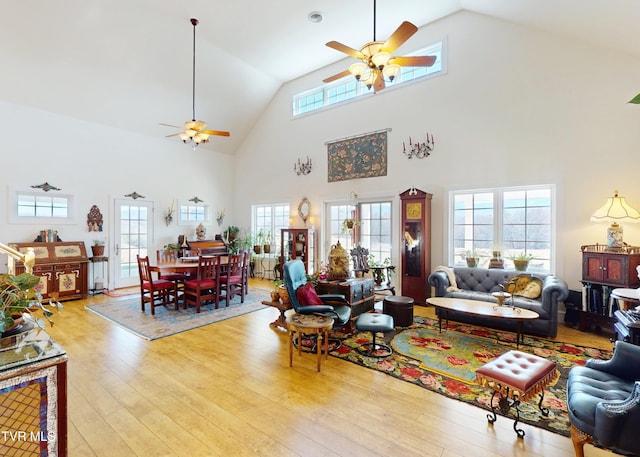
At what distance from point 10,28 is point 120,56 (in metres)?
1.46

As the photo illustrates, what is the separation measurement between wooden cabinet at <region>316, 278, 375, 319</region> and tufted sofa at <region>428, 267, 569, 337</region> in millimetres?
Result: 1233

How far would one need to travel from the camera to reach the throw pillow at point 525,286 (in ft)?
14.0

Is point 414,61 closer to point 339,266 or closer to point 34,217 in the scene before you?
point 339,266

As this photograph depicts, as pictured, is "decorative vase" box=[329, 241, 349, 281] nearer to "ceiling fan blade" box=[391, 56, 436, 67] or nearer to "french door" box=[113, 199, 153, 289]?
"ceiling fan blade" box=[391, 56, 436, 67]

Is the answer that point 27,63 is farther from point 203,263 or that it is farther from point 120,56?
point 203,263

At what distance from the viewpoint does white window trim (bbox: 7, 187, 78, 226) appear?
574 cm

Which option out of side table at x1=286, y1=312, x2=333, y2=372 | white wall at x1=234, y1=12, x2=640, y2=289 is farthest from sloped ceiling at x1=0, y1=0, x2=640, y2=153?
side table at x1=286, y1=312, x2=333, y2=372

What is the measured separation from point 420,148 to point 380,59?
309 cm

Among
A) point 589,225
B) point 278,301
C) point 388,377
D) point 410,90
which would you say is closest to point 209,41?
point 410,90

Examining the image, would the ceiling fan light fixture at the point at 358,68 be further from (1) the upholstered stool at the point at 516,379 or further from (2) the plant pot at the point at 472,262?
(2) the plant pot at the point at 472,262

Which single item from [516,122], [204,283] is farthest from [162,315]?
[516,122]

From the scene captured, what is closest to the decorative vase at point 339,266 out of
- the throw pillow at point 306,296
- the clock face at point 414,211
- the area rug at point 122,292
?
the throw pillow at point 306,296

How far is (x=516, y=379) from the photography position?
2.13m

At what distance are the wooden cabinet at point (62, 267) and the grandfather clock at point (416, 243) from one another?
6537mm
